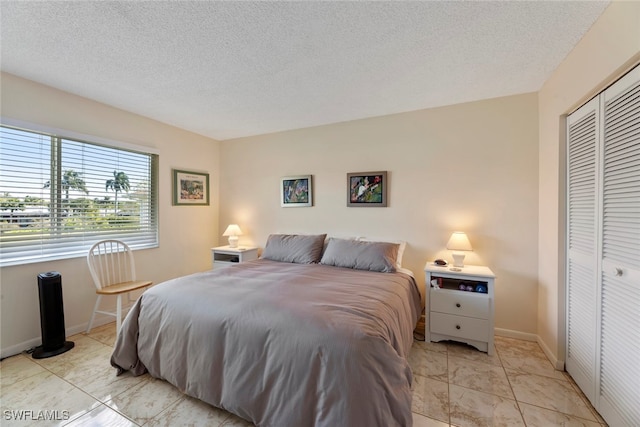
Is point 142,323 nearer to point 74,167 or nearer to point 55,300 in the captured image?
point 55,300

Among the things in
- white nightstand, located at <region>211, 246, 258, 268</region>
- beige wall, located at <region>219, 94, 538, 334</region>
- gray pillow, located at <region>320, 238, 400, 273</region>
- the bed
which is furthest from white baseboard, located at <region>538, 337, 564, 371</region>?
white nightstand, located at <region>211, 246, 258, 268</region>

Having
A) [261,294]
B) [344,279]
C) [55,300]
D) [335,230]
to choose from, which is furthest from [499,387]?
[55,300]

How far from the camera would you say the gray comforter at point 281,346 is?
46.8 inches

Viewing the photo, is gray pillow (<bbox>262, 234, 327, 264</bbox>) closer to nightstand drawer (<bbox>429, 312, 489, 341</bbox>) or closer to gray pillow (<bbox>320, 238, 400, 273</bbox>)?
gray pillow (<bbox>320, 238, 400, 273</bbox>)

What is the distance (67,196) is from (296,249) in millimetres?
2357

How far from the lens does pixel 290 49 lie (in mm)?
1793

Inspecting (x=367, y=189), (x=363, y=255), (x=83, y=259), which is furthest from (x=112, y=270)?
(x=367, y=189)

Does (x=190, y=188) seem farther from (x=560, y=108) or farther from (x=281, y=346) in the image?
(x=560, y=108)

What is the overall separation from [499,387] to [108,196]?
4057 millimetres

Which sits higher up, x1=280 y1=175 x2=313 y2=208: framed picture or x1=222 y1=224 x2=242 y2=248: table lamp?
x1=280 y1=175 x2=313 y2=208: framed picture

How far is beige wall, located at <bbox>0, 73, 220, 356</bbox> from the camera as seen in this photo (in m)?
2.18

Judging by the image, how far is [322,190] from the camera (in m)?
3.39

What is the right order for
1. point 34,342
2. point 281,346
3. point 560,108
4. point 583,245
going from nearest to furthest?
point 281,346, point 583,245, point 560,108, point 34,342

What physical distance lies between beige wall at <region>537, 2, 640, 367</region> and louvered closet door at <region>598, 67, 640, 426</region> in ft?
0.45
